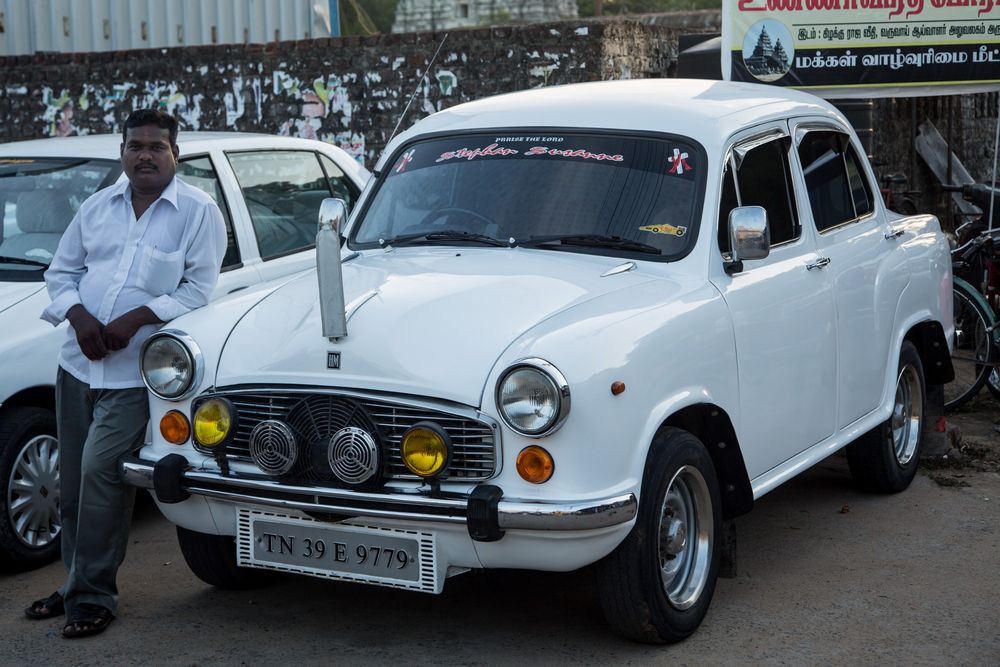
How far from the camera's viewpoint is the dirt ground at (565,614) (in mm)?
4410

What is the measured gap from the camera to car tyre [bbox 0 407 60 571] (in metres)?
5.32

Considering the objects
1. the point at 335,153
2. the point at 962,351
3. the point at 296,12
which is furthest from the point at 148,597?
the point at 296,12

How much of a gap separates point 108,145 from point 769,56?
15.0 feet

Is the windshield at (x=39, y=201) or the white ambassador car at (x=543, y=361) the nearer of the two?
the white ambassador car at (x=543, y=361)

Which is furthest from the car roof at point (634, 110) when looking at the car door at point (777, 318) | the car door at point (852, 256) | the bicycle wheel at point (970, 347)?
the bicycle wheel at point (970, 347)

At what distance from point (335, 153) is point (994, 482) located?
4056 millimetres

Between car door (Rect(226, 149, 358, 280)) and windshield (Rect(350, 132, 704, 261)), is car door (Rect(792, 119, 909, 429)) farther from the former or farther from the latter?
car door (Rect(226, 149, 358, 280))

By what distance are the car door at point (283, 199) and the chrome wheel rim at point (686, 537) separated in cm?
281

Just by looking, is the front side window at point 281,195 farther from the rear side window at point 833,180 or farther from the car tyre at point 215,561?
the rear side window at point 833,180

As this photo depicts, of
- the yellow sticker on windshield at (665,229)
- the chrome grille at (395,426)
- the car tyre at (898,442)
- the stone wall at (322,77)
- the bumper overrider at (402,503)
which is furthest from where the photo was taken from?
the stone wall at (322,77)

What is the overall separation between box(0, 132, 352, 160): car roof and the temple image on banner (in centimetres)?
347

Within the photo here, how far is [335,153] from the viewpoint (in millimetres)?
7492

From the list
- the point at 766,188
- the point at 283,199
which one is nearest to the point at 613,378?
the point at 766,188

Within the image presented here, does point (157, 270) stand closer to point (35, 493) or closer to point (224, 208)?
point (35, 493)
